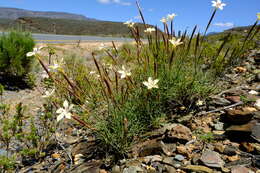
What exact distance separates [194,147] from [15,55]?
15.8 ft

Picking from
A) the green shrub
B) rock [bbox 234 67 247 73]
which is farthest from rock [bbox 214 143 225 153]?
the green shrub

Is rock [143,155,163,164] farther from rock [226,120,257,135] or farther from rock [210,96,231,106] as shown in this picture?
rock [210,96,231,106]

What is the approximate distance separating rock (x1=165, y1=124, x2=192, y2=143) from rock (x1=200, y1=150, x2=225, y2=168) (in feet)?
1.02

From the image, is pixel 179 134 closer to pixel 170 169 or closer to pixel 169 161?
pixel 169 161

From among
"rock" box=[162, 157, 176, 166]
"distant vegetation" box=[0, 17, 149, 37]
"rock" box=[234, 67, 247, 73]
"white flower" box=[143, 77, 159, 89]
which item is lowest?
"rock" box=[162, 157, 176, 166]

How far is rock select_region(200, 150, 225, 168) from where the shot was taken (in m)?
1.84

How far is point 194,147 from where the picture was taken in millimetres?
2178

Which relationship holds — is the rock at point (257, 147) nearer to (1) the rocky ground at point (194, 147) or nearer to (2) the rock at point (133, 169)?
(1) the rocky ground at point (194, 147)

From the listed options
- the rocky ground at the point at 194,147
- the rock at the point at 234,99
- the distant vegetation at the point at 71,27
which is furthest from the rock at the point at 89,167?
the distant vegetation at the point at 71,27

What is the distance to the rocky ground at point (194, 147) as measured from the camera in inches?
75.4

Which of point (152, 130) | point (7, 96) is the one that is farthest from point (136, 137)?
point (7, 96)

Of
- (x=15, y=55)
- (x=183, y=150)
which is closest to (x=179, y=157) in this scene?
(x=183, y=150)

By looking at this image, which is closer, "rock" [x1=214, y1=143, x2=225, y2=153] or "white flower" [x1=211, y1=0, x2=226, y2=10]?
"rock" [x1=214, y1=143, x2=225, y2=153]

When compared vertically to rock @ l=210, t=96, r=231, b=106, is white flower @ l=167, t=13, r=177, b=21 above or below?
above
